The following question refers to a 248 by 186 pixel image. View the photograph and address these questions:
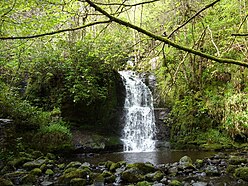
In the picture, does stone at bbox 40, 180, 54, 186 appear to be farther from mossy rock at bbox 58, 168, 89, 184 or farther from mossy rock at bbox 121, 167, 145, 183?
mossy rock at bbox 121, 167, 145, 183

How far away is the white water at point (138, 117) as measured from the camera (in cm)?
1145

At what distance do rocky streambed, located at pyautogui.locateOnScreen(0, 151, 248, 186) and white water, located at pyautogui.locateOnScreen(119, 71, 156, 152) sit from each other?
14.5 feet

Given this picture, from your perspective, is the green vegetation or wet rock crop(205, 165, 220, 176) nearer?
wet rock crop(205, 165, 220, 176)

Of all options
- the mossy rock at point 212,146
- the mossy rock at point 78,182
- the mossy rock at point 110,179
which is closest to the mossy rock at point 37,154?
the mossy rock at point 78,182

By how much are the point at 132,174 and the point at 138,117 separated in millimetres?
7042

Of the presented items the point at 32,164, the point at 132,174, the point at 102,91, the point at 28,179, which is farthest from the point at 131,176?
the point at 102,91

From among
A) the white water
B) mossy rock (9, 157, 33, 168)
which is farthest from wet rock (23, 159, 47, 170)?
the white water

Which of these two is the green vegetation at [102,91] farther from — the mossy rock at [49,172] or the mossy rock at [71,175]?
the mossy rock at [71,175]

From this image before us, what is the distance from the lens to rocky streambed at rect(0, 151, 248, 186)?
5410 mm

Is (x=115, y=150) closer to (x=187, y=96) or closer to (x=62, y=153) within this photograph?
(x=62, y=153)

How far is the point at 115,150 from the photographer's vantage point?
34.9 ft

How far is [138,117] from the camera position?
12648 millimetres

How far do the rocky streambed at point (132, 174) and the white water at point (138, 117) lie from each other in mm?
4407

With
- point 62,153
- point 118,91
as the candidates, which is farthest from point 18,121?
point 118,91
